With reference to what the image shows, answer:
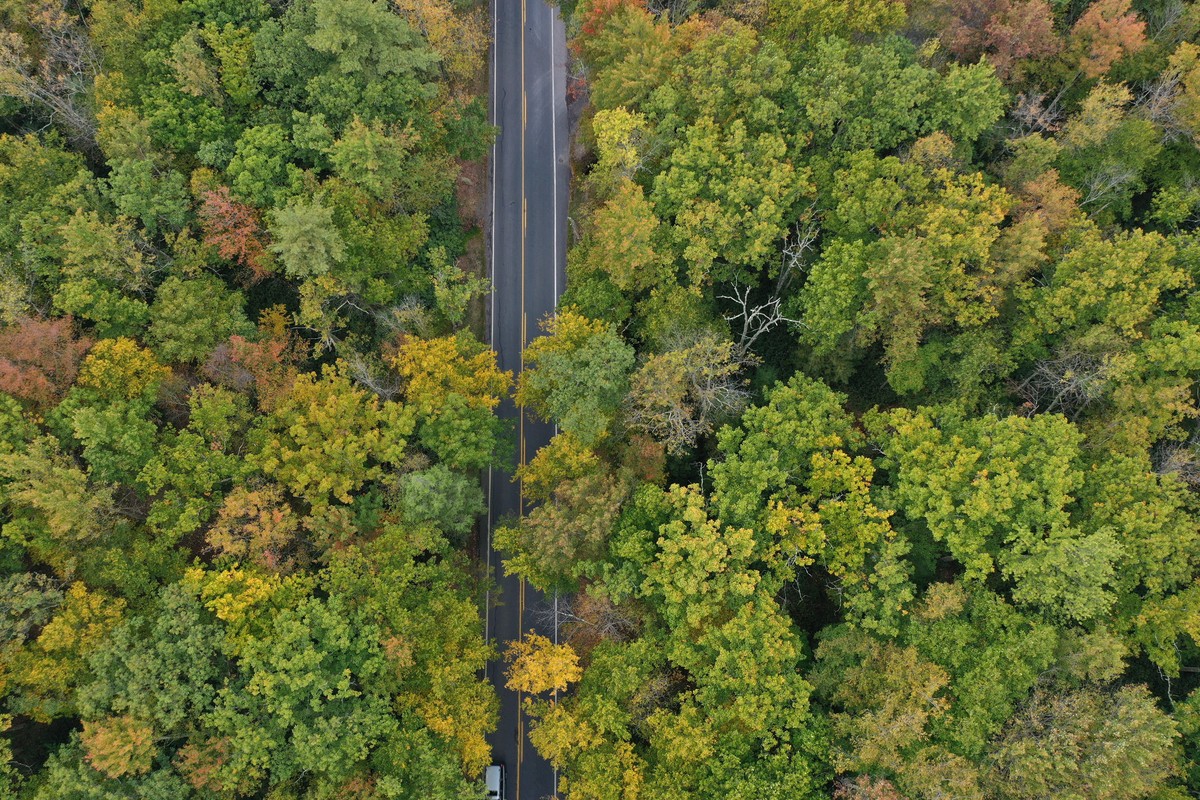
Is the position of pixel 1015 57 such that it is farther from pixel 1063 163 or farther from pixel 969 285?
pixel 969 285

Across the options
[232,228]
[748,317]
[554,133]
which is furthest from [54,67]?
[748,317]

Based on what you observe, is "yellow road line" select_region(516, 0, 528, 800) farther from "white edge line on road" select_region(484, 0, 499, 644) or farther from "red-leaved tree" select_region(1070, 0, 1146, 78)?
"red-leaved tree" select_region(1070, 0, 1146, 78)

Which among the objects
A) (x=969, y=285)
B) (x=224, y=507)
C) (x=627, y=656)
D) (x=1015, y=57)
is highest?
(x=1015, y=57)

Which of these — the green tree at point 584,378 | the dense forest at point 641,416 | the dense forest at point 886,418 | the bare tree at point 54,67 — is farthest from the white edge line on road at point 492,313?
the bare tree at point 54,67

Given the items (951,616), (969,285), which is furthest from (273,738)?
(969,285)

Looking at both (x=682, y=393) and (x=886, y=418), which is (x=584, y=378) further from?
(x=886, y=418)

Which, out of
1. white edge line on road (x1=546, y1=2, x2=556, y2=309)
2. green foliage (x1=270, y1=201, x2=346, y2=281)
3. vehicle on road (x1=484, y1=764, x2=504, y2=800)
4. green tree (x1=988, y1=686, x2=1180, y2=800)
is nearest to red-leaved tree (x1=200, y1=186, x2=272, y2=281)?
green foliage (x1=270, y1=201, x2=346, y2=281)
